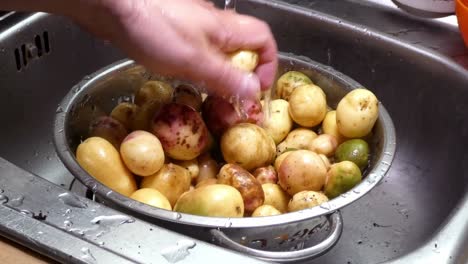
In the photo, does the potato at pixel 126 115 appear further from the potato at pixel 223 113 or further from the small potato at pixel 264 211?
the small potato at pixel 264 211

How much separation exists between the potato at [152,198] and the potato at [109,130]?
0.08m

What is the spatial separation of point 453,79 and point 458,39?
0.09m

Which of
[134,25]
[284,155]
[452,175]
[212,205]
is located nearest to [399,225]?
[452,175]

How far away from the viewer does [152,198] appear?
0.67m

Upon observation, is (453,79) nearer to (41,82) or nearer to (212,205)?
(212,205)

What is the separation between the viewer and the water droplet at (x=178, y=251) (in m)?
0.51

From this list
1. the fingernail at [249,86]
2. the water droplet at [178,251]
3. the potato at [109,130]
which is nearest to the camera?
the water droplet at [178,251]

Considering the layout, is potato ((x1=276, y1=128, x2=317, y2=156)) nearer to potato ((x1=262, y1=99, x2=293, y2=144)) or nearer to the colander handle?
potato ((x1=262, y1=99, x2=293, y2=144))

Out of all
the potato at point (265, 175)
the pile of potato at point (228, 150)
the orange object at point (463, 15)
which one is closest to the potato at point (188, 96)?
the pile of potato at point (228, 150)

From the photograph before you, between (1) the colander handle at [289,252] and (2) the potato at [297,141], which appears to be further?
(2) the potato at [297,141]

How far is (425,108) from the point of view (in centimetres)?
88

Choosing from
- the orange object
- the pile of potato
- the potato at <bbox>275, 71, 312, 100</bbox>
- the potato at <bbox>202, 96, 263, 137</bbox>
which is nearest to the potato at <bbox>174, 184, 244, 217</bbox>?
the pile of potato

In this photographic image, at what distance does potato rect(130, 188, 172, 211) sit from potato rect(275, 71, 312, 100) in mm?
244

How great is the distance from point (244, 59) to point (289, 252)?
0.68ft
